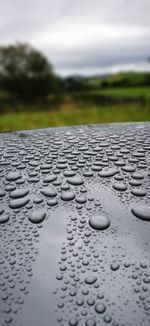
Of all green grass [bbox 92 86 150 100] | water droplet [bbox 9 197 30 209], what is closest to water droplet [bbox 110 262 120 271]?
water droplet [bbox 9 197 30 209]

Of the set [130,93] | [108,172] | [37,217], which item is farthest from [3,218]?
[130,93]

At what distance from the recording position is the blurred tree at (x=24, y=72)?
90.2ft

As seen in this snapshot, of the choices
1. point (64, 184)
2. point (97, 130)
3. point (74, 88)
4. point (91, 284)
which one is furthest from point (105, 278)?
point (74, 88)

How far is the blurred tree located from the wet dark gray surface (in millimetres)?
27774

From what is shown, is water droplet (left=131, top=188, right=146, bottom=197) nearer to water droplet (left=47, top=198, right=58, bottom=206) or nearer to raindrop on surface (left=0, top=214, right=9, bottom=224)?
water droplet (left=47, top=198, right=58, bottom=206)

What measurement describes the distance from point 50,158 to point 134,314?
2.59 ft

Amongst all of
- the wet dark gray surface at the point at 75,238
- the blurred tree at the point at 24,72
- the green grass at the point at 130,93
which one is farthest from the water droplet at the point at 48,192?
the blurred tree at the point at 24,72

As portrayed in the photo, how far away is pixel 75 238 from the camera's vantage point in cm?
75

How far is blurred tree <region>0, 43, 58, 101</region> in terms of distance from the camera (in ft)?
90.2

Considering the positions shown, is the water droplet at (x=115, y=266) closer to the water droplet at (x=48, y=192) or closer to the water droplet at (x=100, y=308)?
the water droplet at (x=100, y=308)

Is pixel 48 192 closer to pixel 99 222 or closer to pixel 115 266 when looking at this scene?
pixel 99 222

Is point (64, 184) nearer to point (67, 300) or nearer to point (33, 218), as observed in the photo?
point (33, 218)

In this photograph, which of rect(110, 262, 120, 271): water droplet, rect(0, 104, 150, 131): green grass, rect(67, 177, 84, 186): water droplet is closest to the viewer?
rect(110, 262, 120, 271): water droplet

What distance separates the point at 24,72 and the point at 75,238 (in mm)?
29086
